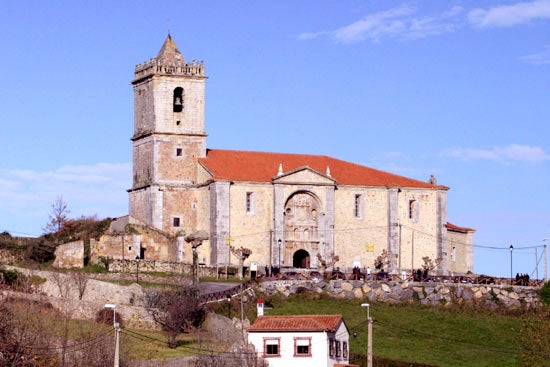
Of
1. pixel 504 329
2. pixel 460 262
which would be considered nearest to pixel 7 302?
pixel 504 329

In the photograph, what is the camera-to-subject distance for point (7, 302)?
78438mm

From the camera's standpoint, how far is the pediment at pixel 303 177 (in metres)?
104

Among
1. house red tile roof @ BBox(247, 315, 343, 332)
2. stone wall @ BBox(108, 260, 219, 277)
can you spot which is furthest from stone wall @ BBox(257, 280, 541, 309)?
house red tile roof @ BBox(247, 315, 343, 332)

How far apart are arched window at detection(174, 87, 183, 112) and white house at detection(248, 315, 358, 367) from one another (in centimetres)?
3248

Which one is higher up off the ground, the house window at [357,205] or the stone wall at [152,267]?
the house window at [357,205]

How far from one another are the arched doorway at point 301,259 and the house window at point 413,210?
7.23 metres

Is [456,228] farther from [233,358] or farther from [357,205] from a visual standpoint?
[233,358]

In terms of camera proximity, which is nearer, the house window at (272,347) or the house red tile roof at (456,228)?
the house window at (272,347)

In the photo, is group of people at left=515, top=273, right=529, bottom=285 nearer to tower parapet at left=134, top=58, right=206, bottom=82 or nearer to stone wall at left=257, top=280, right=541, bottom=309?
stone wall at left=257, top=280, right=541, bottom=309

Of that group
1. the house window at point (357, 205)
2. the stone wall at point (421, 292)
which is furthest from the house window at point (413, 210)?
the stone wall at point (421, 292)

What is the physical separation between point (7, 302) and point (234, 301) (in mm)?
13897

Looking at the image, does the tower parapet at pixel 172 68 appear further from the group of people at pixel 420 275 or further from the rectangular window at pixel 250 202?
the group of people at pixel 420 275

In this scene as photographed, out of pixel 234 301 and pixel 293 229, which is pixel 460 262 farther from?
pixel 234 301

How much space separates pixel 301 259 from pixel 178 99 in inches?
474
